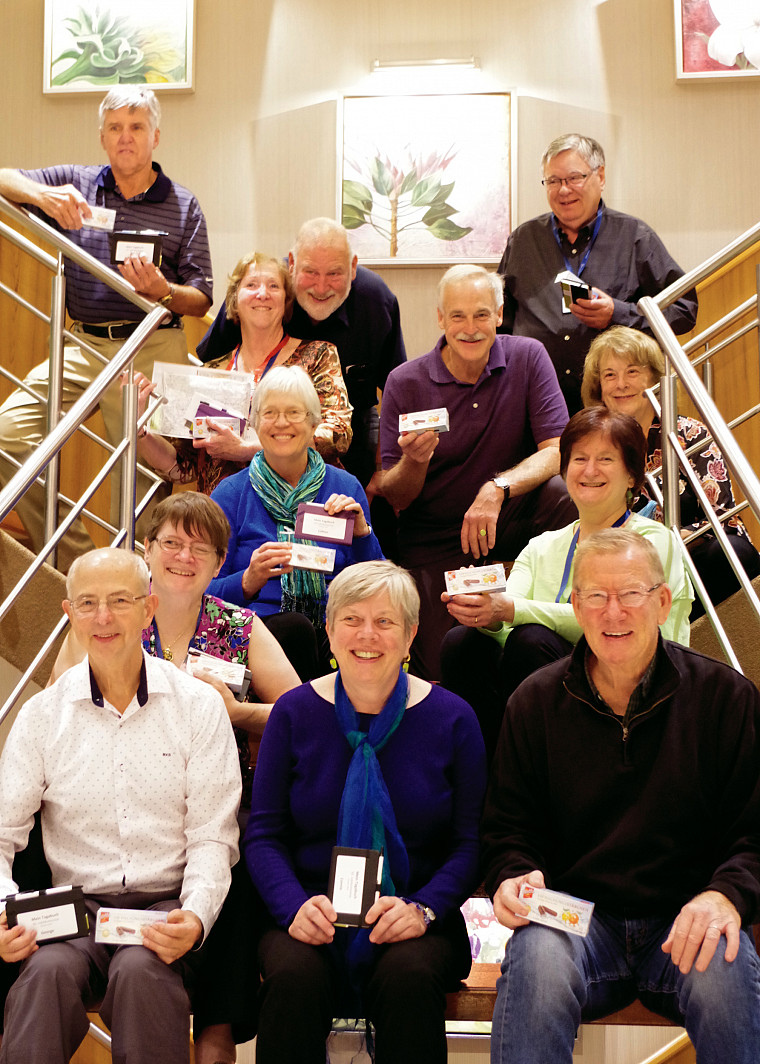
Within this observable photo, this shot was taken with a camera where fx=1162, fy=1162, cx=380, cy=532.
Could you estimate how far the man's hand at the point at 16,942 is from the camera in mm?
2145

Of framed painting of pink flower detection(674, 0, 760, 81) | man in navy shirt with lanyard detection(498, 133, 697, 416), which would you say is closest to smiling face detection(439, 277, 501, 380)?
man in navy shirt with lanyard detection(498, 133, 697, 416)

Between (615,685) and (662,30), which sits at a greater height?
(662,30)

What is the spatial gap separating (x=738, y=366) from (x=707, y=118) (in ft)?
4.91

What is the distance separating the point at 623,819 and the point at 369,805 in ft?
1.65

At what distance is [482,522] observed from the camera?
3572mm

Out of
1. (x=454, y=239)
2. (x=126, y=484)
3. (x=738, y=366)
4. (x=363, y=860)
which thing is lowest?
(x=363, y=860)

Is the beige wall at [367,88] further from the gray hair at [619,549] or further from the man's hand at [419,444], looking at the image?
the gray hair at [619,549]

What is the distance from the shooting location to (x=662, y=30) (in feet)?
20.1

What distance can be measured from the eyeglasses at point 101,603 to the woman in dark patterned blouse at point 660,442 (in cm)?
164

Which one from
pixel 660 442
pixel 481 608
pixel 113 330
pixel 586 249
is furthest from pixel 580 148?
pixel 481 608

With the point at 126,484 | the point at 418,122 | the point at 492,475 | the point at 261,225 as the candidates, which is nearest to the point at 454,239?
the point at 418,122

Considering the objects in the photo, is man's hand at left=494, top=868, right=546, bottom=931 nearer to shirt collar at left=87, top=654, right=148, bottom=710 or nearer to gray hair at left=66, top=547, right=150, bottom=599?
shirt collar at left=87, top=654, right=148, bottom=710

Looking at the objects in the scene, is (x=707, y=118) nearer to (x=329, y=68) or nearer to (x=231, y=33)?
(x=329, y=68)

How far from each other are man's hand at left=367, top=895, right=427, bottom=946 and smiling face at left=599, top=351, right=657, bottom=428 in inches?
78.5
